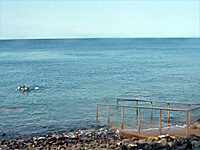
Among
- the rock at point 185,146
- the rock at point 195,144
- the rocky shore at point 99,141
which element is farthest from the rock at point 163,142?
the rock at point 195,144

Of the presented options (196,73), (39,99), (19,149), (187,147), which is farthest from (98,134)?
(196,73)

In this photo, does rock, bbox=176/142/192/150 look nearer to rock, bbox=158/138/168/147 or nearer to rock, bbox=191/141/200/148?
rock, bbox=191/141/200/148

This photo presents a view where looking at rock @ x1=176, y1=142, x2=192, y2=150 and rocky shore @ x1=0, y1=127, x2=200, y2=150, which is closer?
rock @ x1=176, y1=142, x2=192, y2=150

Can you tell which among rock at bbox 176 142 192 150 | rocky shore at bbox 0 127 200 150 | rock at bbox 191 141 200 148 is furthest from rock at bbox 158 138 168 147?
rock at bbox 191 141 200 148

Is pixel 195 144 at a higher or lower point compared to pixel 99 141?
higher

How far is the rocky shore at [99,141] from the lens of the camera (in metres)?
15.9

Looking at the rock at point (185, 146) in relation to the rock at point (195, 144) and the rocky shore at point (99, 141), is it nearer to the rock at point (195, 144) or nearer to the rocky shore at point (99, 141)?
the rocky shore at point (99, 141)

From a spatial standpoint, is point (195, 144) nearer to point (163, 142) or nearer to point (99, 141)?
point (163, 142)

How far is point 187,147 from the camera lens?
50.1 feet

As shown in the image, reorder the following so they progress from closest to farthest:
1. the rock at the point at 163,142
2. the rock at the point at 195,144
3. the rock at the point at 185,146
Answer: the rock at the point at 185,146, the rock at the point at 195,144, the rock at the point at 163,142

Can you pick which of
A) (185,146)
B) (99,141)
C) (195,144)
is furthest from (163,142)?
(99,141)

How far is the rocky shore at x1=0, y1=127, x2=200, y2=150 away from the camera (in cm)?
1585

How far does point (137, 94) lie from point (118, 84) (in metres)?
7.49

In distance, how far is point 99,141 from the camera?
1848 cm
